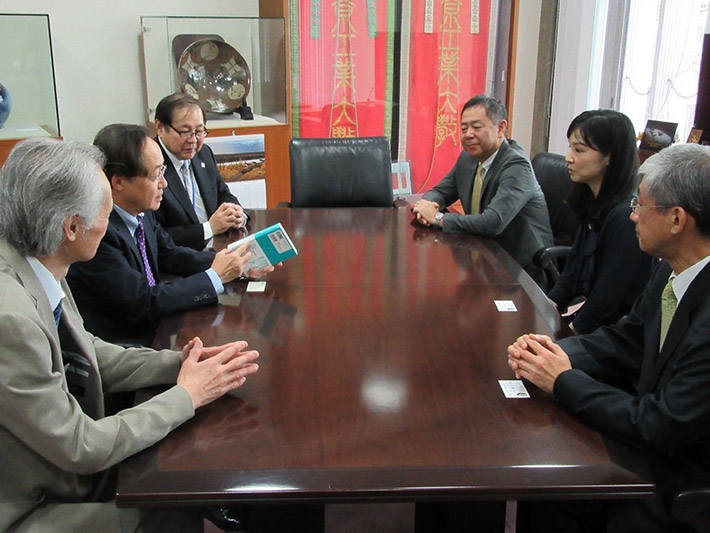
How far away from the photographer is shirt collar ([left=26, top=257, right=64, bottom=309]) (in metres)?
1.28

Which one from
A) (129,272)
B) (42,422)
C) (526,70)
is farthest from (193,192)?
(526,70)

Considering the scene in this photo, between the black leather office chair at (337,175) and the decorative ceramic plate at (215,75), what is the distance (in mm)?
1025

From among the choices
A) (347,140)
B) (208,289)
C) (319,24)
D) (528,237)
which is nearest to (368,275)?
(208,289)

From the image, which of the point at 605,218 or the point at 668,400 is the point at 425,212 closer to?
the point at 605,218

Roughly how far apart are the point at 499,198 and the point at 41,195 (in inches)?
76.1

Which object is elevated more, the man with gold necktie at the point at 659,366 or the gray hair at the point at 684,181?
the gray hair at the point at 684,181

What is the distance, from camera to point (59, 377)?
1184mm

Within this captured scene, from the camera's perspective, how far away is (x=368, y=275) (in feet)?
7.32

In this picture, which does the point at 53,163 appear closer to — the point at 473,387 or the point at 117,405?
the point at 117,405

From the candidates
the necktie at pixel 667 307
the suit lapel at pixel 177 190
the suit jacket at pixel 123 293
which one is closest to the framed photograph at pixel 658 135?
the necktie at pixel 667 307

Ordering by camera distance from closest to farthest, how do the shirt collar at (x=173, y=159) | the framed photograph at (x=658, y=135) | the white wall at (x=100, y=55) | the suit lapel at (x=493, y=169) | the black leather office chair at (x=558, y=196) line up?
the shirt collar at (x=173, y=159)
the suit lapel at (x=493, y=169)
the black leather office chair at (x=558, y=196)
the framed photograph at (x=658, y=135)
the white wall at (x=100, y=55)

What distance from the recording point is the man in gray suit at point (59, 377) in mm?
1137

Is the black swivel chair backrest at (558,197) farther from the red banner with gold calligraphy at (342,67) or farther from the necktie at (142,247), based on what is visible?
the necktie at (142,247)

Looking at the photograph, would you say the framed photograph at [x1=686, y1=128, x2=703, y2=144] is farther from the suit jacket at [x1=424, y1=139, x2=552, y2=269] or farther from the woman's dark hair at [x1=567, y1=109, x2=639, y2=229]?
the woman's dark hair at [x1=567, y1=109, x2=639, y2=229]
